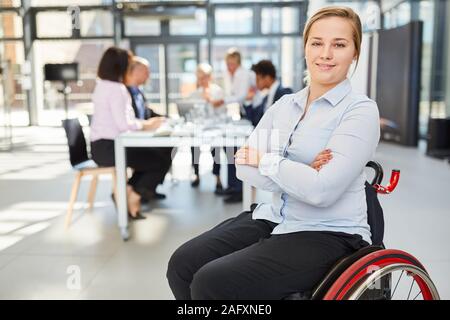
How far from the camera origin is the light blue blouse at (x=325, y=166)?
1387 mm

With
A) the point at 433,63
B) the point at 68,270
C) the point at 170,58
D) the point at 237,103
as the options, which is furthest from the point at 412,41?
the point at 68,270

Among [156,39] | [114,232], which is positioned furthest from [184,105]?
[156,39]

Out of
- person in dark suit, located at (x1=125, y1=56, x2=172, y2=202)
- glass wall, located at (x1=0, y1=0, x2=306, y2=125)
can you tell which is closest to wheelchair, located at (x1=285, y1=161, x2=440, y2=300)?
person in dark suit, located at (x1=125, y1=56, x2=172, y2=202)

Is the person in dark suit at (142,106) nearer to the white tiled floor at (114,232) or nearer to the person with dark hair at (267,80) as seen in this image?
the white tiled floor at (114,232)

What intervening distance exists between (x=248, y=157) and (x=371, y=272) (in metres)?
0.50

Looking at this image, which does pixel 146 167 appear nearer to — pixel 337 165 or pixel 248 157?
pixel 248 157

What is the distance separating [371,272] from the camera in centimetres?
135

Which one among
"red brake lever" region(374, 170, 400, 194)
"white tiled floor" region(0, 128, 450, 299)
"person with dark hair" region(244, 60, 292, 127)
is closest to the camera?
"red brake lever" region(374, 170, 400, 194)

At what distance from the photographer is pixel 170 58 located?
10.3 m

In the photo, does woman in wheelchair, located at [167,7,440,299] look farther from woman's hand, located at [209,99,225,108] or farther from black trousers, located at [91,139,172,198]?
woman's hand, located at [209,99,225,108]

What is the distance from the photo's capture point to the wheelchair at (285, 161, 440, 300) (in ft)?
4.28

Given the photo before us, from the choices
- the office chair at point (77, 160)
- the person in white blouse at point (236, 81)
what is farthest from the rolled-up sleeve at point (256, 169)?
the person in white blouse at point (236, 81)

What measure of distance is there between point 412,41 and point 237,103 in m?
3.80

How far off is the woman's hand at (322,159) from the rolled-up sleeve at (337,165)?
0.5 inches
